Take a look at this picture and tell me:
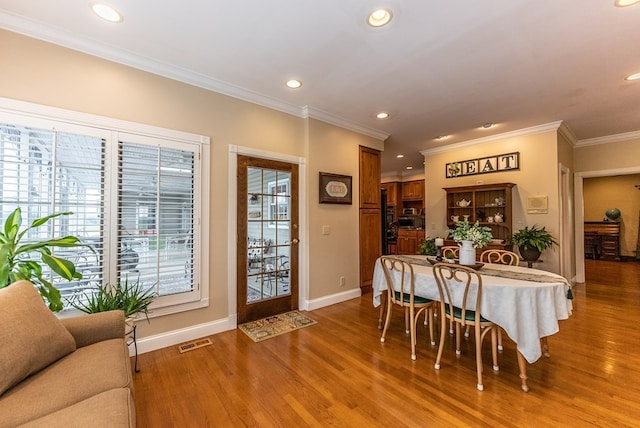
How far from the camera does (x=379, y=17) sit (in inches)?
80.7

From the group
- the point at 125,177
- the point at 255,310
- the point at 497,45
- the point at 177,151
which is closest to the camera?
the point at 497,45

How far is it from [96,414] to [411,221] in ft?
26.1

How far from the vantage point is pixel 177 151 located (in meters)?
2.79

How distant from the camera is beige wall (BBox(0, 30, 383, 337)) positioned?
2.21 m

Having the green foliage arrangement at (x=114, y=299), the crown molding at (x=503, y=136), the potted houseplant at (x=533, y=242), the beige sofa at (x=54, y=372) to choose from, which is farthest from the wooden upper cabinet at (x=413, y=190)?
the beige sofa at (x=54, y=372)

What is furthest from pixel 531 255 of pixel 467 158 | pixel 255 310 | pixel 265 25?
pixel 265 25

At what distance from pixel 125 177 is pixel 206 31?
57.7 inches

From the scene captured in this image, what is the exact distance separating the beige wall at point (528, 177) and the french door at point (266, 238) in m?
3.49

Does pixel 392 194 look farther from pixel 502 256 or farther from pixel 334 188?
pixel 502 256

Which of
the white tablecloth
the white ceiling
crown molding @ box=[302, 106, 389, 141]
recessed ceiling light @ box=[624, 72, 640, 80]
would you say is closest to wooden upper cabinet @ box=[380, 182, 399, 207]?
crown molding @ box=[302, 106, 389, 141]

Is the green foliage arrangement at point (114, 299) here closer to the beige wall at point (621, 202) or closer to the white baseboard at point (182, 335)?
the white baseboard at point (182, 335)

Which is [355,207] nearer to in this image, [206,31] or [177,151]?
[177,151]

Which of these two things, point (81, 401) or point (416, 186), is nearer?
point (81, 401)

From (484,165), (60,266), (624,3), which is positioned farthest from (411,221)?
(60,266)
